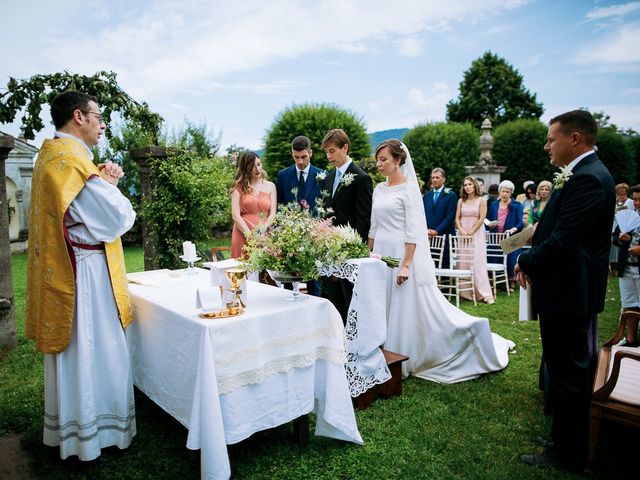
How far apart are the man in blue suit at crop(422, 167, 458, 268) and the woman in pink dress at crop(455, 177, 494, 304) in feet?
0.69

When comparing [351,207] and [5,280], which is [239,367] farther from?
[5,280]

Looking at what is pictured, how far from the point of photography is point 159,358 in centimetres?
316

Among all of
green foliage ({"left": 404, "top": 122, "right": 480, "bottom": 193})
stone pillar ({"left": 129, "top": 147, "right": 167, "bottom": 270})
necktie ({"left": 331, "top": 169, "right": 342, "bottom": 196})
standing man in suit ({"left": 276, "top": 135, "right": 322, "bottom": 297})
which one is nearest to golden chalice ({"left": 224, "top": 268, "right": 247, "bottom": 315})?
necktie ({"left": 331, "top": 169, "right": 342, "bottom": 196})

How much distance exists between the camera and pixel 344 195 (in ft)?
15.3

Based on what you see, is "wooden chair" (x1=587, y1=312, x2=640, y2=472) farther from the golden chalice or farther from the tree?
the tree

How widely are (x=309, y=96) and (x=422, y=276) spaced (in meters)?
10.6

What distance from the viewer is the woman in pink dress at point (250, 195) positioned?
538 centimetres

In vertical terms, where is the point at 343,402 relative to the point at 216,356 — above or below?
below

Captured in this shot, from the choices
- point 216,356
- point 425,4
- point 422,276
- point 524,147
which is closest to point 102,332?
point 216,356

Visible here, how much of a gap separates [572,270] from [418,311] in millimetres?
1958

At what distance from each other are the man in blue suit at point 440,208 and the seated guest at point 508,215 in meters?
1.38

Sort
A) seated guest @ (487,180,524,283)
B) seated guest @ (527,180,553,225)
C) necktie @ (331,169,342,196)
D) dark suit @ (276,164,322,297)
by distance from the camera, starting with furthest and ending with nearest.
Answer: seated guest @ (487,180,524,283) → seated guest @ (527,180,553,225) → dark suit @ (276,164,322,297) → necktie @ (331,169,342,196)

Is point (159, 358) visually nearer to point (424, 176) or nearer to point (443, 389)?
point (443, 389)

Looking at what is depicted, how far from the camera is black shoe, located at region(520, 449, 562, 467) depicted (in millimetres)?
3094
